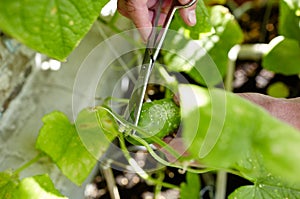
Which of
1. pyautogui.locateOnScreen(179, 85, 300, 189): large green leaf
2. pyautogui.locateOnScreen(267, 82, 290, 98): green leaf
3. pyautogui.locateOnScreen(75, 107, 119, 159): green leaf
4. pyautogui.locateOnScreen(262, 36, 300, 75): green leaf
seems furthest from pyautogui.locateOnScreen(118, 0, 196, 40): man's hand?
pyautogui.locateOnScreen(267, 82, 290, 98): green leaf

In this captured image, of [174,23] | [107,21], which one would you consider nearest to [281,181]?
[174,23]

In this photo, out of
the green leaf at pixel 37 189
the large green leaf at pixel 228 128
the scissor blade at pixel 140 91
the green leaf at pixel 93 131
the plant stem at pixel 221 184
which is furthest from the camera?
the plant stem at pixel 221 184

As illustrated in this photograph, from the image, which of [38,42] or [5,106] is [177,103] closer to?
[38,42]

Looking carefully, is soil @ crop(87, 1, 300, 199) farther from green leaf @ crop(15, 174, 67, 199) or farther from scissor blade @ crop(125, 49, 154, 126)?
scissor blade @ crop(125, 49, 154, 126)

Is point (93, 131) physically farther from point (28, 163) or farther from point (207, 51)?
point (207, 51)

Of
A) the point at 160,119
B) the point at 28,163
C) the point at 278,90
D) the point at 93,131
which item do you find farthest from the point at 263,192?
the point at 278,90

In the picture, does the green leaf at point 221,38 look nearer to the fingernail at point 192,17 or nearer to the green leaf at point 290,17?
the green leaf at point 290,17

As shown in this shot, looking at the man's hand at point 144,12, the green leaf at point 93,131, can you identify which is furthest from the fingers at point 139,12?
the green leaf at point 93,131
